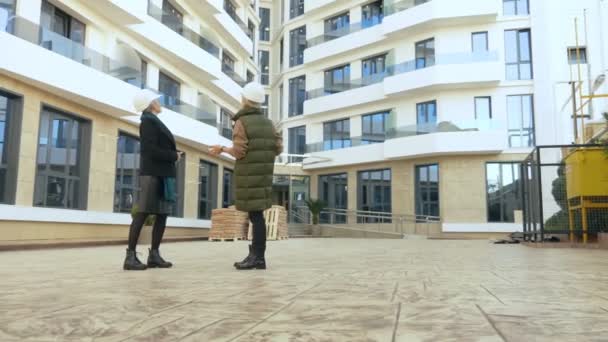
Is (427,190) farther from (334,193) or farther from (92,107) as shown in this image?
(92,107)

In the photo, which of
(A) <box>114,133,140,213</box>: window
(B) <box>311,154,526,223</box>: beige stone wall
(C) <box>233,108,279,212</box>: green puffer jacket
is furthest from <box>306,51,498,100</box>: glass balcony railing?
(C) <box>233,108,279,212</box>: green puffer jacket

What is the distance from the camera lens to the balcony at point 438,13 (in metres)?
23.9

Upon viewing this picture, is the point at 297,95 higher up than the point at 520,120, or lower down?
higher up

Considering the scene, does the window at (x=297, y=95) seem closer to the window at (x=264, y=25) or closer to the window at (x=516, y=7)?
the window at (x=264, y=25)

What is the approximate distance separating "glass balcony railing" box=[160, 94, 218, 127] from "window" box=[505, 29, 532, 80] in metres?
13.7

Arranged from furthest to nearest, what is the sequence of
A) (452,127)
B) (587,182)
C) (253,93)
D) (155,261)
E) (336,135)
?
(336,135)
(452,127)
(587,182)
(155,261)
(253,93)

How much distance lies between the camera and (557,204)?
995 cm

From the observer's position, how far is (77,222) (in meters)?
13.9

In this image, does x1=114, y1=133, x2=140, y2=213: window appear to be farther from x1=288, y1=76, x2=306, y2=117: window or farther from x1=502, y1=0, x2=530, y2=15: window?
x1=502, y1=0, x2=530, y2=15: window

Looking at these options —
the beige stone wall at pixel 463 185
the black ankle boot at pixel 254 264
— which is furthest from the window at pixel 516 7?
the black ankle boot at pixel 254 264

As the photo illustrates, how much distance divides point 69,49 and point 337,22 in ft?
67.0

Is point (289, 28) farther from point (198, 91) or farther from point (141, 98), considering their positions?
point (141, 98)

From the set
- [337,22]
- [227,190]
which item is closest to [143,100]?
[227,190]

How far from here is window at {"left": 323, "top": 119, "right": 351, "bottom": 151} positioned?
28.9 meters
